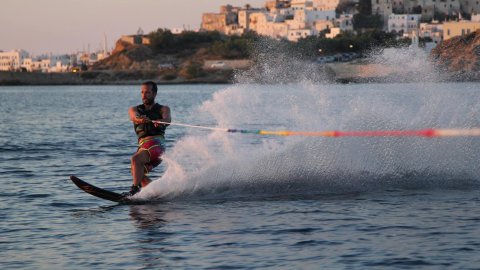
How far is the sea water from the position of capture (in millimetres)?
10969

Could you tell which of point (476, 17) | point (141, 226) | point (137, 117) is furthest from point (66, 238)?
point (476, 17)

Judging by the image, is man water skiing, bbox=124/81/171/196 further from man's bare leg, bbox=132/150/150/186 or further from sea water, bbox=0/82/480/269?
sea water, bbox=0/82/480/269

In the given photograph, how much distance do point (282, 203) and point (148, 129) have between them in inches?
85.7

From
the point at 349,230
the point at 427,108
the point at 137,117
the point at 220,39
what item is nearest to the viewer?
the point at 349,230

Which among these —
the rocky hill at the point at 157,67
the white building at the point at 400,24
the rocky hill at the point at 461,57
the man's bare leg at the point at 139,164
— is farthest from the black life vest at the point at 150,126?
the white building at the point at 400,24

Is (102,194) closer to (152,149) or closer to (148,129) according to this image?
(152,149)

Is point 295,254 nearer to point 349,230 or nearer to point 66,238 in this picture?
point 349,230

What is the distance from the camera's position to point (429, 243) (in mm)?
11297

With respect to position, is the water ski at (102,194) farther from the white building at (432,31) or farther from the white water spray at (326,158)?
the white building at (432,31)

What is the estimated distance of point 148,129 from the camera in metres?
14.3

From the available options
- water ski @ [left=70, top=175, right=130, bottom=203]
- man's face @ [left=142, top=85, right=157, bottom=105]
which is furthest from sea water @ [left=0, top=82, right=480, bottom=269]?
man's face @ [left=142, top=85, right=157, bottom=105]

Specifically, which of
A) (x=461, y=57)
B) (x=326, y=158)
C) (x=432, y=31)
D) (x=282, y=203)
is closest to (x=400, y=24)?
(x=432, y=31)

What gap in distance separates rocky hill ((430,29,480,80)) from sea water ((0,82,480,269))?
85824 millimetres

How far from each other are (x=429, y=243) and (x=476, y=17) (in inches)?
6395
